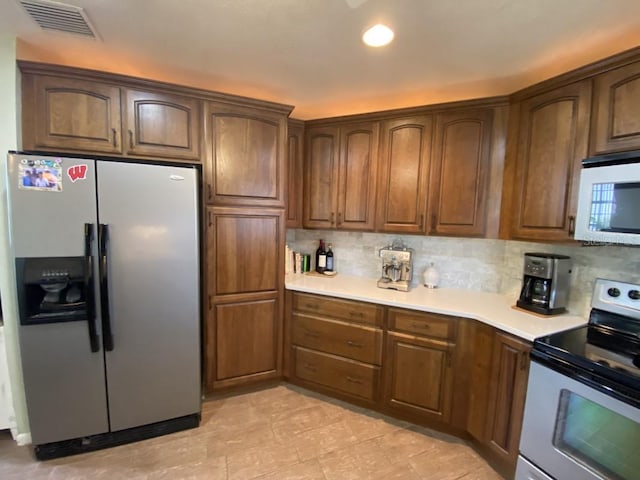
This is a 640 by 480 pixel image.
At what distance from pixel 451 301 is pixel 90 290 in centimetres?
232

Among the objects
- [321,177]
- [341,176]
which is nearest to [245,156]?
[321,177]

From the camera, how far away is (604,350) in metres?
1.43

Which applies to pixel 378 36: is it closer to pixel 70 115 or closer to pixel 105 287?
pixel 70 115

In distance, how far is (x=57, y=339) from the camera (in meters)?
1.72

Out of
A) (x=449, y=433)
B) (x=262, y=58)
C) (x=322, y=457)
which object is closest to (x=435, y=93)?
(x=262, y=58)

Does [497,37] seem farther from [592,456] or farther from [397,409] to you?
[397,409]

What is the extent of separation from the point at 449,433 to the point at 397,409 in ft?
1.22

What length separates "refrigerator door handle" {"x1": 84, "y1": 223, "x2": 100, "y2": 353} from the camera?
1694 mm

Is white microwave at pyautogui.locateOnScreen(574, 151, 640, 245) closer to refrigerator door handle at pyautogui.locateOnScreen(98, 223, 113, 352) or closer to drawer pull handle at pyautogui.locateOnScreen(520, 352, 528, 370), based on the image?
drawer pull handle at pyautogui.locateOnScreen(520, 352, 528, 370)

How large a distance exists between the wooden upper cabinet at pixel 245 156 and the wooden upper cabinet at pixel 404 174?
0.82m

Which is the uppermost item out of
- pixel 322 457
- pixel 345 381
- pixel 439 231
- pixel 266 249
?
pixel 439 231

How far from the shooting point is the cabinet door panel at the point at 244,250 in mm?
2201

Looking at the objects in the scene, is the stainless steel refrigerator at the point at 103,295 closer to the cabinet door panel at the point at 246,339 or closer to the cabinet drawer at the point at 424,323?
the cabinet door panel at the point at 246,339

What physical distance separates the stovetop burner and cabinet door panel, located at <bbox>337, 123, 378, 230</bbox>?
143 cm
